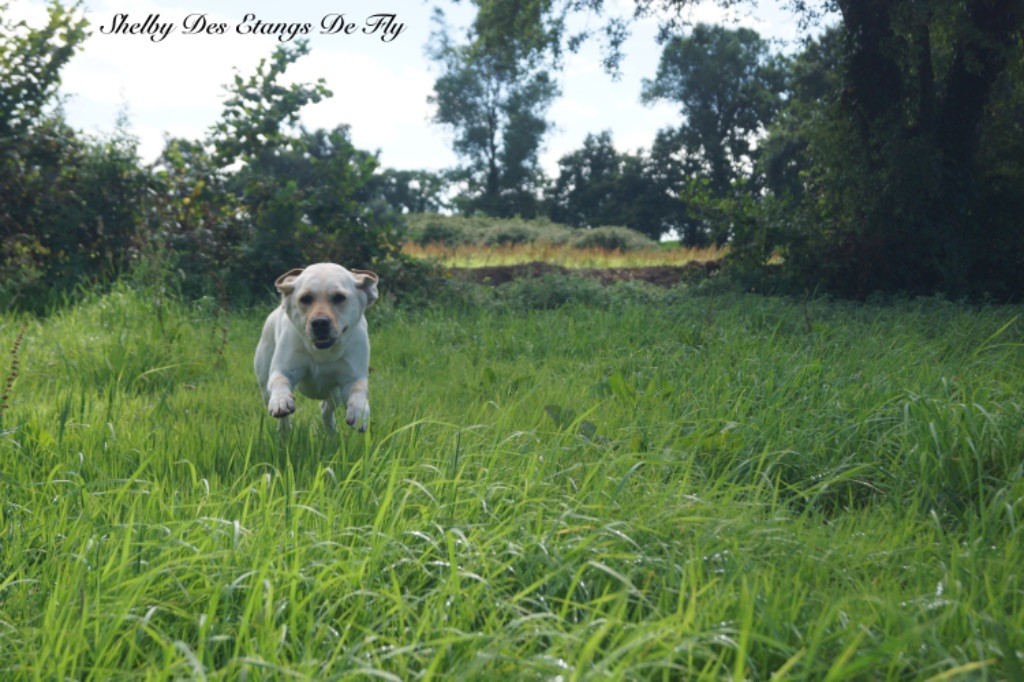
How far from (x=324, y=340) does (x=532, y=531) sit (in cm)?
185

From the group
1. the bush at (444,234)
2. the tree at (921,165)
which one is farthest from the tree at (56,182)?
the bush at (444,234)

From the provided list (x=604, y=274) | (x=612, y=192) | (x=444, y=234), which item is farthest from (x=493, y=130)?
(x=604, y=274)

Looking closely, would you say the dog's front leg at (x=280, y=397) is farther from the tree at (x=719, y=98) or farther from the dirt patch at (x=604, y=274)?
the tree at (x=719, y=98)

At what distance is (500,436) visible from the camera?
4.31 m

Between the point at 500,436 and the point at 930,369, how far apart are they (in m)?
3.27

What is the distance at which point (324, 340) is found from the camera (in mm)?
4438

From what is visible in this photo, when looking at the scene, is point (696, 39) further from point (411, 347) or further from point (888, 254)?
point (411, 347)

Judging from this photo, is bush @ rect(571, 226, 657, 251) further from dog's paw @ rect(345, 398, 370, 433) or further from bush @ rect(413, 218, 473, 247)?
dog's paw @ rect(345, 398, 370, 433)

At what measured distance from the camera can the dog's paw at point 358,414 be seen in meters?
4.24

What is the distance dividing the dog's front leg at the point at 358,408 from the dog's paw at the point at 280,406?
0.28 metres

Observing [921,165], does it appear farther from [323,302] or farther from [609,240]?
[609,240]

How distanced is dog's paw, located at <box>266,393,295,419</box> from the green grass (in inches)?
4.4

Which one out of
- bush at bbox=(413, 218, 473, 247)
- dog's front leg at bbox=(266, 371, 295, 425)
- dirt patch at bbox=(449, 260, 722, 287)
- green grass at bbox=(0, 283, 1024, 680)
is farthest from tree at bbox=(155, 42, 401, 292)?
bush at bbox=(413, 218, 473, 247)

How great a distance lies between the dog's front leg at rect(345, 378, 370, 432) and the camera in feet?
13.9
